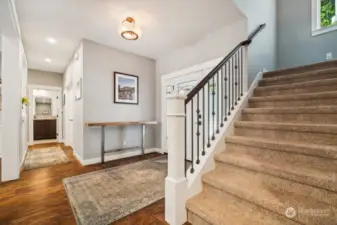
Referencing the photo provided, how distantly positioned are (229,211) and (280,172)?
1.66 feet

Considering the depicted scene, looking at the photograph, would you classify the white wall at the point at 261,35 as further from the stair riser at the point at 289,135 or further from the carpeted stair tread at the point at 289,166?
the carpeted stair tread at the point at 289,166

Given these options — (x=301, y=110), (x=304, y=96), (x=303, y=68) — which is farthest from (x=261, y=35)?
(x=301, y=110)

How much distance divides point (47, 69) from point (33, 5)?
4.02 metres

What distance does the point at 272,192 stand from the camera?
1229mm

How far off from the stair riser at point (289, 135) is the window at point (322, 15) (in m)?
3.06

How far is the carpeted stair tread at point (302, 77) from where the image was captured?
2.11 meters

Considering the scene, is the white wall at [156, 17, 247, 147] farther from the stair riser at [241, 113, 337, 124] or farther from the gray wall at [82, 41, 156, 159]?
the stair riser at [241, 113, 337, 124]

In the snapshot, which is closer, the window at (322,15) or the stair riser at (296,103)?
the stair riser at (296,103)

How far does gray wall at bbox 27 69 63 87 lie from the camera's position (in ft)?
18.2

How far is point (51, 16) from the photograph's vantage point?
2.61 metres

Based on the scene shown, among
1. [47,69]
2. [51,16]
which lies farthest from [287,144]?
[47,69]

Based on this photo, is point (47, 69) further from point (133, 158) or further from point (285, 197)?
point (285, 197)

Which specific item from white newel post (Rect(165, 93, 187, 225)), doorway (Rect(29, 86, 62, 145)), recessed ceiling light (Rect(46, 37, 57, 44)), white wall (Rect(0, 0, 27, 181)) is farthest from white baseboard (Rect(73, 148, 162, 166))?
doorway (Rect(29, 86, 62, 145))

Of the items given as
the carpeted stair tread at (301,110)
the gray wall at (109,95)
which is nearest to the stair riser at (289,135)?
the carpeted stair tread at (301,110)
